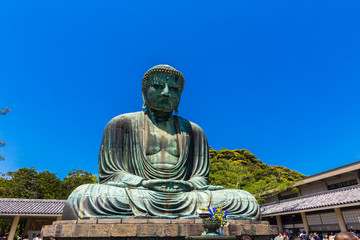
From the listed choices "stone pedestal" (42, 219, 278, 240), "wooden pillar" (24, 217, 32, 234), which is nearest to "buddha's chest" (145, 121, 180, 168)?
"stone pedestal" (42, 219, 278, 240)

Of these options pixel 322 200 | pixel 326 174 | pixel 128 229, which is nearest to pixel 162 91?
pixel 128 229

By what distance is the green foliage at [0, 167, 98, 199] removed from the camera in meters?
28.0

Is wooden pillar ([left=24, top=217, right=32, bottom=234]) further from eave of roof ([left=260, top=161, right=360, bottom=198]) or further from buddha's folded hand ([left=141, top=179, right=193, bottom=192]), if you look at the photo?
buddha's folded hand ([left=141, top=179, right=193, bottom=192])

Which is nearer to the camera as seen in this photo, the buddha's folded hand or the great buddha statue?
the great buddha statue

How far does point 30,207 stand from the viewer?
18.9 metres

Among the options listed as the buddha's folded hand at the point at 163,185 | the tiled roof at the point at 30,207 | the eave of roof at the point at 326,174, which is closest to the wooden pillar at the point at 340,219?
the eave of roof at the point at 326,174

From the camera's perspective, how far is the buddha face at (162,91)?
669 cm

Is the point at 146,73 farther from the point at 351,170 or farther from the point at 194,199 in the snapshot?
the point at 351,170

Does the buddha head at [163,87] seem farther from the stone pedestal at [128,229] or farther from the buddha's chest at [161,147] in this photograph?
the stone pedestal at [128,229]

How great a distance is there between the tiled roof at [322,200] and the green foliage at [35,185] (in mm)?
22970

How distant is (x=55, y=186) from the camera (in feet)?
98.7

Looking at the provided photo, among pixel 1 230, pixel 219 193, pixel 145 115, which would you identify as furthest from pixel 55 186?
pixel 219 193

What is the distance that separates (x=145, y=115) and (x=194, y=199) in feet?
9.41

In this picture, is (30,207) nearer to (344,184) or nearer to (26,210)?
(26,210)
